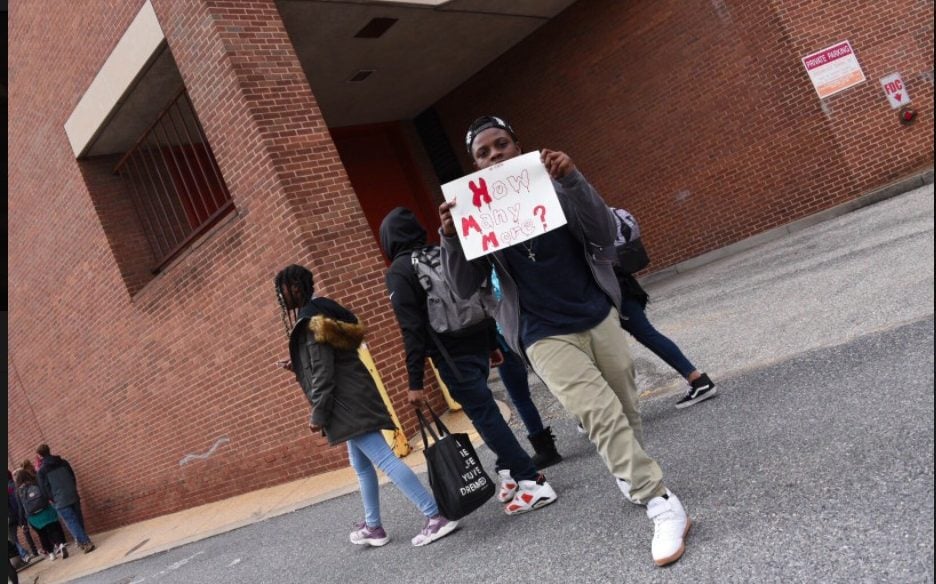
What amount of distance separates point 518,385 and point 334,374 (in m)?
1.19

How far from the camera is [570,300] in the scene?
3248mm

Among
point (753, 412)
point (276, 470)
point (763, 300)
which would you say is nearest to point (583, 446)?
point (753, 412)

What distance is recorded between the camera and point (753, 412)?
432 centimetres

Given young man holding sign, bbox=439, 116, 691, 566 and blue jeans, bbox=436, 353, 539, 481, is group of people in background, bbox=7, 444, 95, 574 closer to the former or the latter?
blue jeans, bbox=436, 353, 539, 481

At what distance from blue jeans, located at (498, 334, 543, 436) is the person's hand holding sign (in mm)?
1898

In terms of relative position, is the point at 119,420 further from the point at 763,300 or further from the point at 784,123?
the point at 784,123

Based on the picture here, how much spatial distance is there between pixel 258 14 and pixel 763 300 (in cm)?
593

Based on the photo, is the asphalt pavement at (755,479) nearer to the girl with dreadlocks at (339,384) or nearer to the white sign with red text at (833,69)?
the girl with dreadlocks at (339,384)

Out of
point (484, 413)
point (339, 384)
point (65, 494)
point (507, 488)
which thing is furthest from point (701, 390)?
point (65, 494)

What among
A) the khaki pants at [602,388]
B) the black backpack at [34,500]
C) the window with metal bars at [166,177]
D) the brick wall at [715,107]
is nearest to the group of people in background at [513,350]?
the khaki pants at [602,388]

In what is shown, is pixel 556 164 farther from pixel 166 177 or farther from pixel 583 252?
pixel 166 177

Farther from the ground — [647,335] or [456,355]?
[456,355]

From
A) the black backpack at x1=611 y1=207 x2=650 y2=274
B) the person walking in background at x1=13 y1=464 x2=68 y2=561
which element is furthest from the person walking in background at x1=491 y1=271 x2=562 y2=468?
the person walking in background at x1=13 y1=464 x2=68 y2=561

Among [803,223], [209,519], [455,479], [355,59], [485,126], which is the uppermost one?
[355,59]
